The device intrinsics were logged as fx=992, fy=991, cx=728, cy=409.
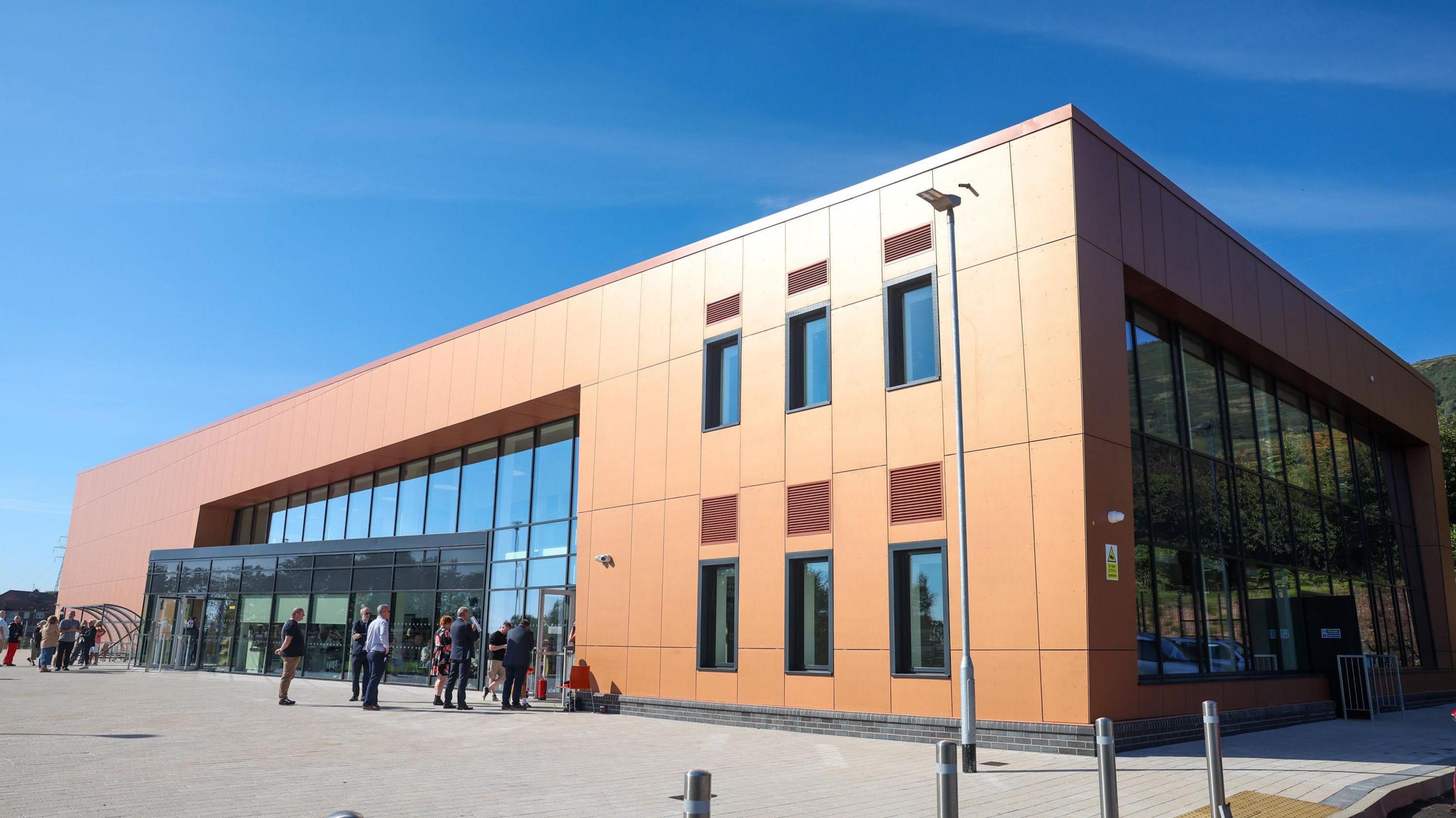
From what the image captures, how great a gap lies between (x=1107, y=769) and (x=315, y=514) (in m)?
30.1

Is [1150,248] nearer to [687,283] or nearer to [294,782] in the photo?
[687,283]

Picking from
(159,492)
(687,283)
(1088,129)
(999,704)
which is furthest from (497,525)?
(159,492)

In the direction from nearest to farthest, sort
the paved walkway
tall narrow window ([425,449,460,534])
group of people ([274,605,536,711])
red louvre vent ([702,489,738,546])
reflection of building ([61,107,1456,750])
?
the paved walkway → reflection of building ([61,107,1456,750]) → red louvre vent ([702,489,738,546]) → group of people ([274,605,536,711]) → tall narrow window ([425,449,460,534])

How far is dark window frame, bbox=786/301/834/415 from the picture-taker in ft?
52.3

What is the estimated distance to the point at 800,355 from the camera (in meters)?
16.7

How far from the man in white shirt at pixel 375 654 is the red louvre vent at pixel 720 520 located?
5.95 m

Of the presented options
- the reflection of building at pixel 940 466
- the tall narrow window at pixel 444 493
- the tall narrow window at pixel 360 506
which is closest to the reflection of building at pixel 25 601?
the tall narrow window at pixel 360 506

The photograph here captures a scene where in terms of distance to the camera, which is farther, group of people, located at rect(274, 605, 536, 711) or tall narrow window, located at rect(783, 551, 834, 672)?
group of people, located at rect(274, 605, 536, 711)

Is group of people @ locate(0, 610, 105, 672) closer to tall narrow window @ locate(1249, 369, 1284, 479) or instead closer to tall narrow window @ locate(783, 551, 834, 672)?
tall narrow window @ locate(783, 551, 834, 672)

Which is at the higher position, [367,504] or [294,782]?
[367,504]

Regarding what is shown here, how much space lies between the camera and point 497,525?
24.0m

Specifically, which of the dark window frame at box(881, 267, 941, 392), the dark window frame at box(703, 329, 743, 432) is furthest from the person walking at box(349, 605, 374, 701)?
the dark window frame at box(881, 267, 941, 392)

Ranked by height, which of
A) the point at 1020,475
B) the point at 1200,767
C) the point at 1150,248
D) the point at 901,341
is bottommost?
the point at 1200,767

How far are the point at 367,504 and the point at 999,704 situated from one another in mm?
22083
